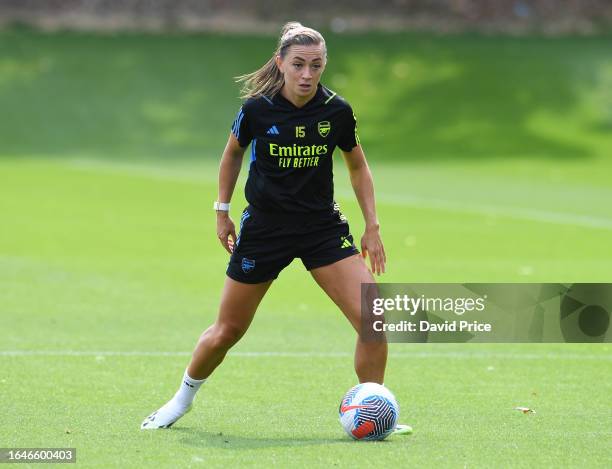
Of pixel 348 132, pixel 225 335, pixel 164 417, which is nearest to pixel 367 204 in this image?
pixel 348 132

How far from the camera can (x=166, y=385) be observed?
1005 cm

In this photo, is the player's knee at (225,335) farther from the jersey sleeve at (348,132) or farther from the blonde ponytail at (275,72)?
the blonde ponytail at (275,72)

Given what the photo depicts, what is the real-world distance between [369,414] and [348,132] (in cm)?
170

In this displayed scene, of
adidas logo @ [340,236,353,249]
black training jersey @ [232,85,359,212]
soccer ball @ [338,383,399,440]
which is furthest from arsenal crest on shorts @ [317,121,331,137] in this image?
soccer ball @ [338,383,399,440]

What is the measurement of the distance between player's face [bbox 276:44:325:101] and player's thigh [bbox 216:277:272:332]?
47.4 inches

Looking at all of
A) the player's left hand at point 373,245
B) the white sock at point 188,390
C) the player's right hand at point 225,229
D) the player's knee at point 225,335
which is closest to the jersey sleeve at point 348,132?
the player's left hand at point 373,245

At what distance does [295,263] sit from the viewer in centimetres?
1738

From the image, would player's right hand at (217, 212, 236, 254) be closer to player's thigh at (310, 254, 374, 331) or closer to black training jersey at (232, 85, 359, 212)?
black training jersey at (232, 85, 359, 212)

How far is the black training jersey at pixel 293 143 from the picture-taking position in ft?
26.9

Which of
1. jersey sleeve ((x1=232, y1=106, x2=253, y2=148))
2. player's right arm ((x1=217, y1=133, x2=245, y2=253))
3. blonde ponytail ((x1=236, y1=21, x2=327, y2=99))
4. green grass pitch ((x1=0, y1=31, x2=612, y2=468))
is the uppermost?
blonde ponytail ((x1=236, y1=21, x2=327, y2=99))

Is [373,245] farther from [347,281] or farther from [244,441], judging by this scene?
[244,441]

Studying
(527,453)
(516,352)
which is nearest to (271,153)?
(527,453)

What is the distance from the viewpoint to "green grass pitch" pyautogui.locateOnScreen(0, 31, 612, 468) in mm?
8461

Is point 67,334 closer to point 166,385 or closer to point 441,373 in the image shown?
point 166,385
